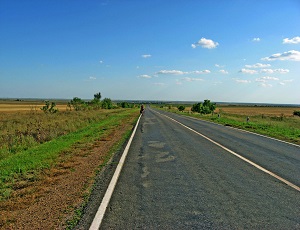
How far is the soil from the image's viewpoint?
3.82 metres

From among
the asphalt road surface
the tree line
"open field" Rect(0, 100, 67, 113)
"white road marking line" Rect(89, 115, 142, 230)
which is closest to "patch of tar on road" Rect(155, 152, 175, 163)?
the asphalt road surface

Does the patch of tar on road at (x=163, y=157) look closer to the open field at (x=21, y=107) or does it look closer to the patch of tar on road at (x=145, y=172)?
the patch of tar on road at (x=145, y=172)

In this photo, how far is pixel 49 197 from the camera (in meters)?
4.87

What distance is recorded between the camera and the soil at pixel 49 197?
382cm

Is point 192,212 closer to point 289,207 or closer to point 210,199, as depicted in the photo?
point 210,199

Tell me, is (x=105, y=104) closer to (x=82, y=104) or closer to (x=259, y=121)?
(x=82, y=104)

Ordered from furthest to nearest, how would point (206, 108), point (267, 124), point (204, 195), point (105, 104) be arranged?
point (105, 104) < point (206, 108) < point (267, 124) < point (204, 195)

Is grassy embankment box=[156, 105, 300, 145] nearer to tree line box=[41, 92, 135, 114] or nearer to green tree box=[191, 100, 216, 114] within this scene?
green tree box=[191, 100, 216, 114]

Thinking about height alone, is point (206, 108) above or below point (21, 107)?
above

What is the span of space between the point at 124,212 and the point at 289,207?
2758 millimetres

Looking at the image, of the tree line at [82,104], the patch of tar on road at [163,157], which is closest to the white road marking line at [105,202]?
the patch of tar on road at [163,157]

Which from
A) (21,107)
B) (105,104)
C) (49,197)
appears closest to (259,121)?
(49,197)

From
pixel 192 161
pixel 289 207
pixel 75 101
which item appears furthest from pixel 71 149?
pixel 75 101

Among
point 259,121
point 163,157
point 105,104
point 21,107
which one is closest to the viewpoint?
point 163,157
